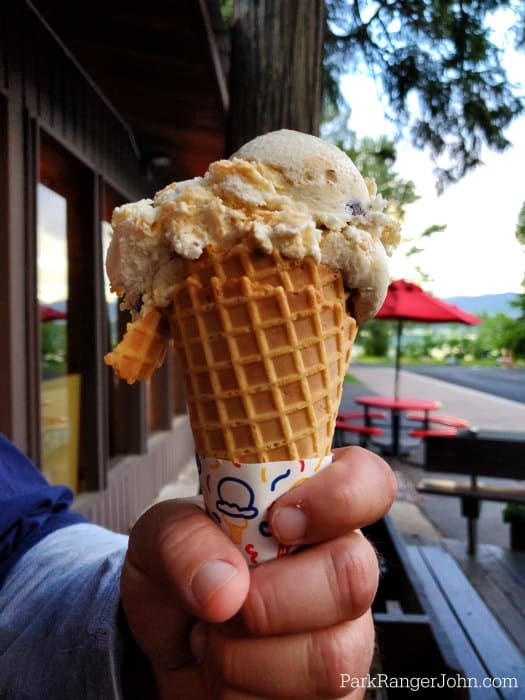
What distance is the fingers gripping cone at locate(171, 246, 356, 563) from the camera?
1.01 meters

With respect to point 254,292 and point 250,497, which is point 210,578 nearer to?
point 250,497

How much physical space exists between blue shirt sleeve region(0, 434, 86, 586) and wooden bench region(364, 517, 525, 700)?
1.10 metres

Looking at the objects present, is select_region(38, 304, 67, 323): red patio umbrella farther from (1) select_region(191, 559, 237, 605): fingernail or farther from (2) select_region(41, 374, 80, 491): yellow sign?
(1) select_region(191, 559, 237, 605): fingernail

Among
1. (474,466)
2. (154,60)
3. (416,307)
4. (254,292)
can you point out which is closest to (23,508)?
(254,292)

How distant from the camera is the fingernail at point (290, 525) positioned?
3.10 feet

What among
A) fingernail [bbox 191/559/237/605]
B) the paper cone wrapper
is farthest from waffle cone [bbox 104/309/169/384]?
fingernail [bbox 191/559/237/605]

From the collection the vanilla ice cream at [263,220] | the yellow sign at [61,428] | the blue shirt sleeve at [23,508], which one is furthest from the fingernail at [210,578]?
the yellow sign at [61,428]

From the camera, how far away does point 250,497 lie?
1.00 m

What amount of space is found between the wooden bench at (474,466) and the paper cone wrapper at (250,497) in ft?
14.2

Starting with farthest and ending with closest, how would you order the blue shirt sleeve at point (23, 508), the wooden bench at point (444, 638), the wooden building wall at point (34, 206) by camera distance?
the wooden building wall at point (34, 206), the wooden bench at point (444, 638), the blue shirt sleeve at point (23, 508)

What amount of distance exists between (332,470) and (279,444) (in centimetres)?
12

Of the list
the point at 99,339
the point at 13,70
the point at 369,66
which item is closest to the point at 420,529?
the point at 99,339

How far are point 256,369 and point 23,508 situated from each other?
3.55ft

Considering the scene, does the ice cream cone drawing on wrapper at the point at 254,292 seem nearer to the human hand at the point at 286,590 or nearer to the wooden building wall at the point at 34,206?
the human hand at the point at 286,590
